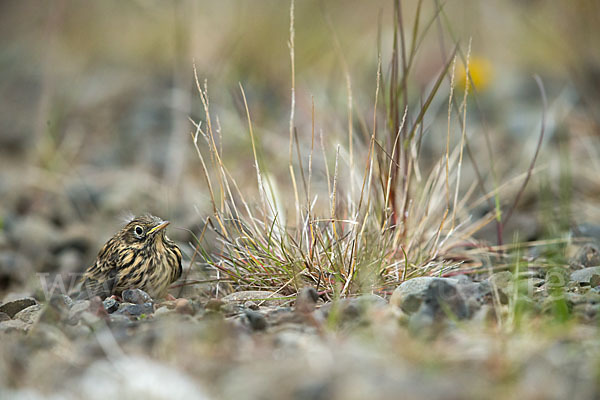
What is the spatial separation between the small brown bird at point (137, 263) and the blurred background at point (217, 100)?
38 cm

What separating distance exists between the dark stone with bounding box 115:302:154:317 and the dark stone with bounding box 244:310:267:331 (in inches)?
19.9

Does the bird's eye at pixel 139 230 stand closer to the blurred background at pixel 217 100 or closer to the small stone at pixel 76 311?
the blurred background at pixel 217 100

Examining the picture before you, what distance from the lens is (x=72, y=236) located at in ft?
15.4

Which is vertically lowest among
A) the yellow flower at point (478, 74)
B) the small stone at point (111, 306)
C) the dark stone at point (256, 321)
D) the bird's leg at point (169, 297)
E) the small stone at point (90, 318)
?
the bird's leg at point (169, 297)

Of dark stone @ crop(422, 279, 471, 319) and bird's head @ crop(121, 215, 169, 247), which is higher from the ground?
bird's head @ crop(121, 215, 169, 247)

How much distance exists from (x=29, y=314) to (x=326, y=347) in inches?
55.3

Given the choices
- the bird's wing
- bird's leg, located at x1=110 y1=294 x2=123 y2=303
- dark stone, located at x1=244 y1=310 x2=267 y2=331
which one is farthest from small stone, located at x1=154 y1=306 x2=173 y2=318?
the bird's wing

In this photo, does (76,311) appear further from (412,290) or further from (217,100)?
(217,100)

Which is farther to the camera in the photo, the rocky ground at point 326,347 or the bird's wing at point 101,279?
the bird's wing at point 101,279

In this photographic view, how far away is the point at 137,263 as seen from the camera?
10.3 feet

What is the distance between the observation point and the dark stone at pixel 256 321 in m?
2.26

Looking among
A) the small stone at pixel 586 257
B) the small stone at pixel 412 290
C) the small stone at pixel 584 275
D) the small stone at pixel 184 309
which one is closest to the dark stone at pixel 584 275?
the small stone at pixel 584 275

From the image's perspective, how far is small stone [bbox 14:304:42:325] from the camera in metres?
2.66

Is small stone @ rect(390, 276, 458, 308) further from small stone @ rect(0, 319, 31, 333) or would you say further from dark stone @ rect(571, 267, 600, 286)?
small stone @ rect(0, 319, 31, 333)
